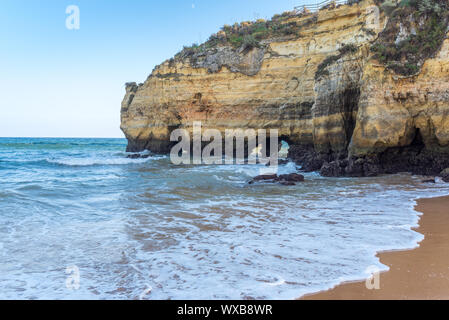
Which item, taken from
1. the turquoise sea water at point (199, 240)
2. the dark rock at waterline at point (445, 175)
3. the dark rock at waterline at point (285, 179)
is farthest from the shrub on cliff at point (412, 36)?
the dark rock at waterline at point (285, 179)

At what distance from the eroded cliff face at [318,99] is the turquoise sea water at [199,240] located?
7.42 feet

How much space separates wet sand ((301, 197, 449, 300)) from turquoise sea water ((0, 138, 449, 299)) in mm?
211

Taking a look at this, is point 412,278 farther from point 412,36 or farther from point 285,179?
point 412,36

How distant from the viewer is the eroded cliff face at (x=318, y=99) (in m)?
10.7

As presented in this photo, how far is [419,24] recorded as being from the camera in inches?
444

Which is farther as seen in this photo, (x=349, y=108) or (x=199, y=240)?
(x=349, y=108)

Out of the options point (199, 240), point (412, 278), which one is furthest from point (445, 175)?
point (199, 240)

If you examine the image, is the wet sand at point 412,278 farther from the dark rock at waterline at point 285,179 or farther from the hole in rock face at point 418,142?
the hole in rock face at point 418,142

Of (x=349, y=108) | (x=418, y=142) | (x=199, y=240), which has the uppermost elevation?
(x=349, y=108)

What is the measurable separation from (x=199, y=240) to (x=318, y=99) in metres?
11.2

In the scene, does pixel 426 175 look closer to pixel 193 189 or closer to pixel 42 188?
pixel 193 189

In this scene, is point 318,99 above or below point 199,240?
above

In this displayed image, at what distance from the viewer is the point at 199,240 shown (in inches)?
195

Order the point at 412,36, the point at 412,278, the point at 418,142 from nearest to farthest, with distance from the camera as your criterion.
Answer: the point at 412,278 → the point at 412,36 → the point at 418,142
